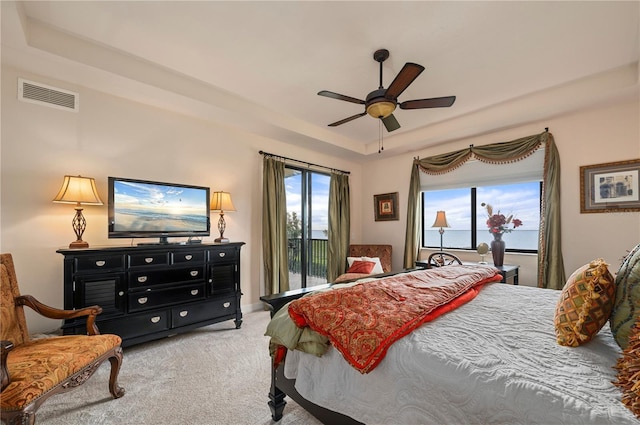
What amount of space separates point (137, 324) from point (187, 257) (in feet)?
2.46

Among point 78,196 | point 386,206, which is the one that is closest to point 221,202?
point 78,196

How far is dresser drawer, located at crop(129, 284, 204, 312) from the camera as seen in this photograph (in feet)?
8.69

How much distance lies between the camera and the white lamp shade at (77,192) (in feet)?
8.08

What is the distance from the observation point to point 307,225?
4824 mm

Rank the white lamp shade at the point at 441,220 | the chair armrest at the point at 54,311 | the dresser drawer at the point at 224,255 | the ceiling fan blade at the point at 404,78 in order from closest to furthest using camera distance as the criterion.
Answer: the chair armrest at the point at 54,311
the ceiling fan blade at the point at 404,78
the dresser drawer at the point at 224,255
the white lamp shade at the point at 441,220

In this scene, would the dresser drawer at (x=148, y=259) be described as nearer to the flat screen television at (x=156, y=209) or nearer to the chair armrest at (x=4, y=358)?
the flat screen television at (x=156, y=209)

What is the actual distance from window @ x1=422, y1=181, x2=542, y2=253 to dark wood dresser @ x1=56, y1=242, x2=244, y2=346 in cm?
340

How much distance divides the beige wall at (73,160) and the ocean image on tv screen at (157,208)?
0.23m

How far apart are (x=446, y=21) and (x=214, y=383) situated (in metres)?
3.36

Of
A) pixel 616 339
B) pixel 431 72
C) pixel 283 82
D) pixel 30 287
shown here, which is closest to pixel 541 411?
pixel 616 339

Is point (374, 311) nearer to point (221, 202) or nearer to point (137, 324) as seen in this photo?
point (137, 324)

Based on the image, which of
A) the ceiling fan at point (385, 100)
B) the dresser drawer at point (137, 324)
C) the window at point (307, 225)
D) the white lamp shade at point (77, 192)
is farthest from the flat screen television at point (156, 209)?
the ceiling fan at point (385, 100)

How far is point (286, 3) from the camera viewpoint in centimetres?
201

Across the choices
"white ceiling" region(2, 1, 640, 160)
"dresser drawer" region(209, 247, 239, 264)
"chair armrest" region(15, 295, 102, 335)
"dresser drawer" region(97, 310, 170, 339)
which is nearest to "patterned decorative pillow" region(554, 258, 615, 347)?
"white ceiling" region(2, 1, 640, 160)
